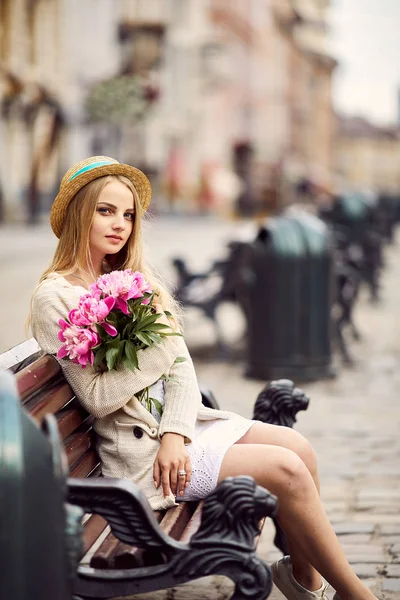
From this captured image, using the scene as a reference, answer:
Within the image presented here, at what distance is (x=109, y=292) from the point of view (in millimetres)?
3297

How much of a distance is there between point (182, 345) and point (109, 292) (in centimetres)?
39

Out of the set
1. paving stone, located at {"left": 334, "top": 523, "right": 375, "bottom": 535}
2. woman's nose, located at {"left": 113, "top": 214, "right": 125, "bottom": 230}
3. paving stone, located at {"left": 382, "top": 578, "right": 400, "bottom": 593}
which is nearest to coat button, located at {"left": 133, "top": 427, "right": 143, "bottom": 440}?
woman's nose, located at {"left": 113, "top": 214, "right": 125, "bottom": 230}

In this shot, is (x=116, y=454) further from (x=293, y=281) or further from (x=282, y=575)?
Result: (x=293, y=281)

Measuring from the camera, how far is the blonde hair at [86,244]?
3.57 m

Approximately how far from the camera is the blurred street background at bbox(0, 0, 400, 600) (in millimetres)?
6977

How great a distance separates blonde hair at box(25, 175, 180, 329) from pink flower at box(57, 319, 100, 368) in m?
0.32

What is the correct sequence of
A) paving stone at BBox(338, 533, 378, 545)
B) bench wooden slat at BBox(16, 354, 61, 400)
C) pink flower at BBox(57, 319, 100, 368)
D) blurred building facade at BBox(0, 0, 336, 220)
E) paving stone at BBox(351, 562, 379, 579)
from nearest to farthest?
bench wooden slat at BBox(16, 354, 61, 400) → pink flower at BBox(57, 319, 100, 368) → paving stone at BBox(351, 562, 379, 579) → paving stone at BBox(338, 533, 378, 545) → blurred building facade at BBox(0, 0, 336, 220)

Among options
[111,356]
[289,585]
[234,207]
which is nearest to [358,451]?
[289,585]

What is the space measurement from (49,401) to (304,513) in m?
0.77

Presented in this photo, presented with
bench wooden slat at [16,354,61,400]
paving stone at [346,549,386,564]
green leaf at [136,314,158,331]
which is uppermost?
green leaf at [136,314,158,331]

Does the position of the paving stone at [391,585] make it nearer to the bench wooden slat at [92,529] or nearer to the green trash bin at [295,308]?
the bench wooden slat at [92,529]

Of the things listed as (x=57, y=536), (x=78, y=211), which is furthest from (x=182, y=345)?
(x=57, y=536)

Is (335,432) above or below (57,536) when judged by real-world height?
below

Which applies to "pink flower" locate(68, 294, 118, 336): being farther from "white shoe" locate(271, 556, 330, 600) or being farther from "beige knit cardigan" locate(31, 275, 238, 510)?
"white shoe" locate(271, 556, 330, 600)
